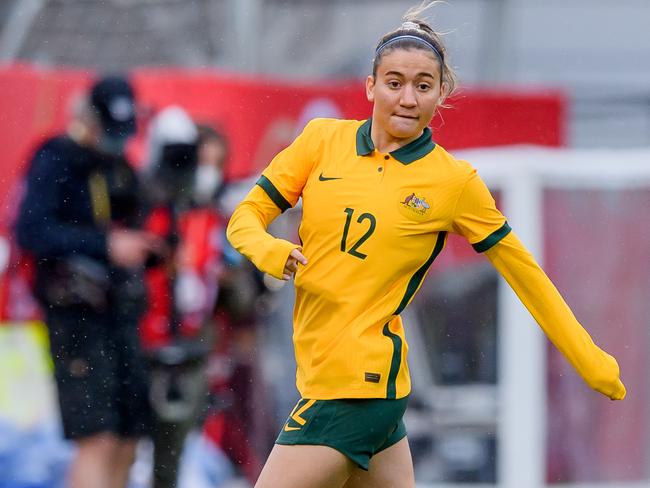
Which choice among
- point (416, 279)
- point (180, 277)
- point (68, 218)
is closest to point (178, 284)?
point (180, 277)

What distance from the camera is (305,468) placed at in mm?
3918

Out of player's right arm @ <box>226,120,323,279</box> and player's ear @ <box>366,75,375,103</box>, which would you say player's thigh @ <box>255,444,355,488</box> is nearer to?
player's right arm @ <box>226,120,323,279</box>

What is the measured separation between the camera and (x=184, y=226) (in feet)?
22.1

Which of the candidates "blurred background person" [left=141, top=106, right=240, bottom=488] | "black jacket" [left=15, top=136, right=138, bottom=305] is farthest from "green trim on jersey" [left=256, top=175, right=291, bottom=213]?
"blurred background person" [left=141, top=106, right=240, bottom=488]

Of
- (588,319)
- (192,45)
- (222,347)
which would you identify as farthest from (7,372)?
(588,319)

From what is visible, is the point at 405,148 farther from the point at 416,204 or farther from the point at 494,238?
the point at 494,238

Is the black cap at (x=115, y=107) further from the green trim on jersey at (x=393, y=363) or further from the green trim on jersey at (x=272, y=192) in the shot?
the green trim on jersey at (x=393, y=363)

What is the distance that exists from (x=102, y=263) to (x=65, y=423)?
722 mm

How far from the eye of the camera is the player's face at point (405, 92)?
400 cm

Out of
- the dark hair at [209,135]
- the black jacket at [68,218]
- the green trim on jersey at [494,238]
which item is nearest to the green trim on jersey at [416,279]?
the green trim on jersey at [494,238]

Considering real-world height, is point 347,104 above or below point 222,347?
above

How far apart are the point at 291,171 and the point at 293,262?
371 mm

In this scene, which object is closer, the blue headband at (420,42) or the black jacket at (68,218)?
the blue headband at (420,42)

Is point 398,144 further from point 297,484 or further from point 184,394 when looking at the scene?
point 184,394
